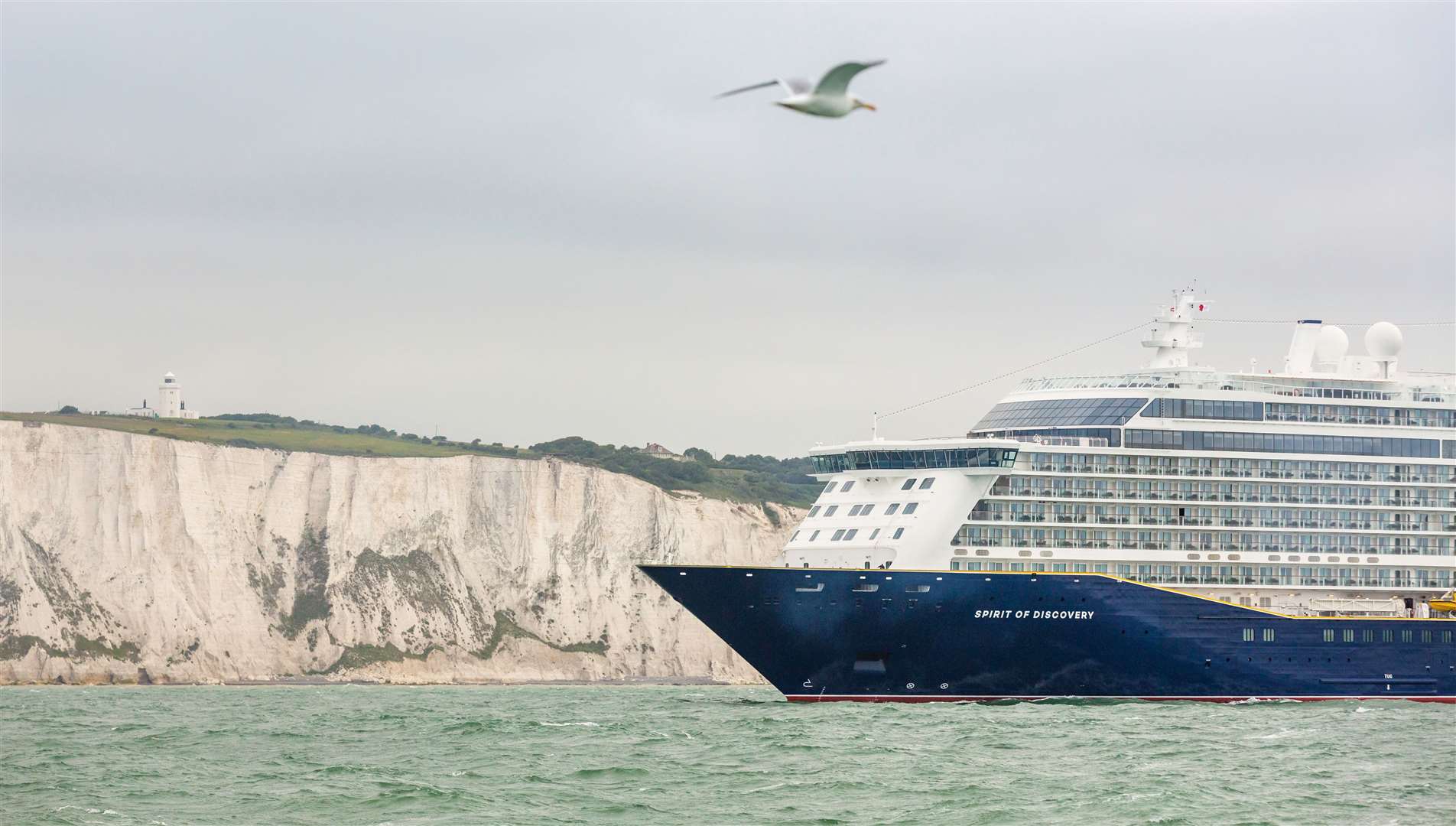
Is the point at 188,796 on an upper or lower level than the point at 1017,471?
lower

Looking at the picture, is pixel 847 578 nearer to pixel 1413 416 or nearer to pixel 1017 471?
pixel 1017 471

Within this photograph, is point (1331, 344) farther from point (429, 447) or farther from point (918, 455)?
point (429, 447)

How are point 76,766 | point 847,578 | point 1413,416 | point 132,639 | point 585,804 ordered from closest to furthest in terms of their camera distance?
1. point 585,804
2. point 76,766
3. point 847,578
4. point 1413,416
5. point 132,639

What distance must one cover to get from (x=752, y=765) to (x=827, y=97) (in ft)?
52.7

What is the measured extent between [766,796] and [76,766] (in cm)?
1153

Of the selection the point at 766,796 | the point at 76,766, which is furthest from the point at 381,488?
the point at 766,796

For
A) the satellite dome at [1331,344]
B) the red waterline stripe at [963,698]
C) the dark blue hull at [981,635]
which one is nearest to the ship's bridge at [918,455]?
the dark blue hull at [981,635]

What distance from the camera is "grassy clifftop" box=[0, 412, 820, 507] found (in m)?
84.8

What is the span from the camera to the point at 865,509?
47.7 metres

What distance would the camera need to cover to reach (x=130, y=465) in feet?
256

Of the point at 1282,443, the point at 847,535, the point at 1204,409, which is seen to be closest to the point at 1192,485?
the point at 1204,409

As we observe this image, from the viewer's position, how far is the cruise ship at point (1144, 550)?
4412 centimetres

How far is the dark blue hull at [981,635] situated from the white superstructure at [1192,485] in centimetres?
162

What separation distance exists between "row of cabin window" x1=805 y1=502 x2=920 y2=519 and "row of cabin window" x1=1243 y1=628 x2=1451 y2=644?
8.49 metres
